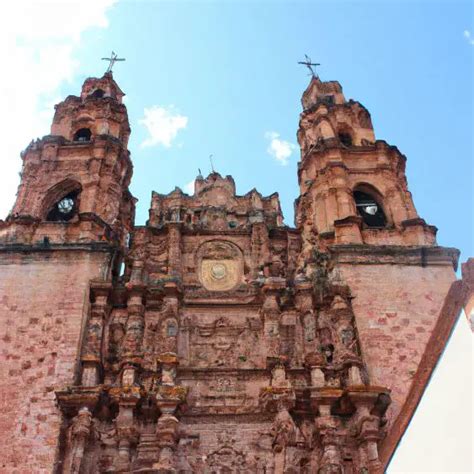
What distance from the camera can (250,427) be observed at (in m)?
12.3

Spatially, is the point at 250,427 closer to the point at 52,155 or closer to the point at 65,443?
→ the point at 65,443

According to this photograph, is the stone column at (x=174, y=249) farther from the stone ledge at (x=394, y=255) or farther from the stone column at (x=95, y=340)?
the stone ledge at (x=394, y=255)

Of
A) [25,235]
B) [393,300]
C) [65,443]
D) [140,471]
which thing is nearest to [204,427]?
[140,471]

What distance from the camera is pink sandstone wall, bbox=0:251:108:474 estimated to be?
1145 cm

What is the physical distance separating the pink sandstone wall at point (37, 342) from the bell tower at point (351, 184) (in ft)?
18.7

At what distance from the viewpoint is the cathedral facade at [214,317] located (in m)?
11.7

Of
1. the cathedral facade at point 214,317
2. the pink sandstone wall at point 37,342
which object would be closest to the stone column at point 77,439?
the cathedral facade at point 214,317

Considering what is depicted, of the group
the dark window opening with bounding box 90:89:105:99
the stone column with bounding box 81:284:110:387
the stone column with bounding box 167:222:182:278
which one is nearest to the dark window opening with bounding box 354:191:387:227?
the stone column with bounding box 167:222:182:278

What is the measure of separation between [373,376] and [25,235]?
8.61 meters

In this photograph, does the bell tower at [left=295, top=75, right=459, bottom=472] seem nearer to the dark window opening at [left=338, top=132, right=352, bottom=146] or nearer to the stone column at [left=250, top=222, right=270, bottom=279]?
the dark window opening at [left=338, top=132, right=352, bottom=146]

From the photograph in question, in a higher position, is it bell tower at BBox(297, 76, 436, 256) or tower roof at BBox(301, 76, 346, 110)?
tower roof at BBox(301, 76, 346, 110)

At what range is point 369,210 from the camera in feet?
57.2

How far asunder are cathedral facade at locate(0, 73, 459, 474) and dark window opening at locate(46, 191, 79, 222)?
0.04m

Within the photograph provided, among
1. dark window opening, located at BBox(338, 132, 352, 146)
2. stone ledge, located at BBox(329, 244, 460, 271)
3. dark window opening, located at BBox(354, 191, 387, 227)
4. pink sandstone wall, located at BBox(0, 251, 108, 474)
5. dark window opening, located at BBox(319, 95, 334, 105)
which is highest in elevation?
dark window opening, located at BBox(319, 95, 334, 105)
